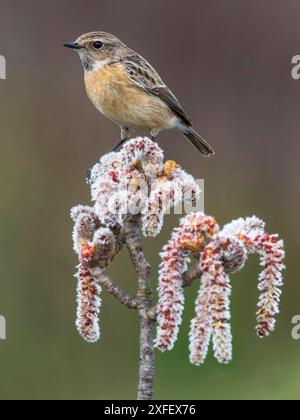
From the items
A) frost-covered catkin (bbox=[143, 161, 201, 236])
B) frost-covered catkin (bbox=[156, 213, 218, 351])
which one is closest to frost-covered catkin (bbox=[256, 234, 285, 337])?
frost-covered catkin (bbox=[156, 213, 218, 351])

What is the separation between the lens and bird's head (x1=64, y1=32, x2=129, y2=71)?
13.4 ft

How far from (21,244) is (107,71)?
1.18 metres

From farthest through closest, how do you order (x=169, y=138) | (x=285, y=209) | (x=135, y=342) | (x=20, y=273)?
1. (x=169, y=138)
2. (x=285, y=209)
3. (x=20, y=273)
4. (x=135, y=342)

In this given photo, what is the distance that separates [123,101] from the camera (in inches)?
160

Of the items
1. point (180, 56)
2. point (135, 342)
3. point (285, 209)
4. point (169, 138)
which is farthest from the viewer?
point (180, 56)

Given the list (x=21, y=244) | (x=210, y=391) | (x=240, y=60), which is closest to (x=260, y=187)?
(x=240, y=60)

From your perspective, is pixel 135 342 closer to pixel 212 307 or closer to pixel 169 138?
pixel 169 138

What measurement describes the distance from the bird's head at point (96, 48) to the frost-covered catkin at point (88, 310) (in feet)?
8.14

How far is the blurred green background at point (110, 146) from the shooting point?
4.06m

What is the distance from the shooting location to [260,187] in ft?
17.3

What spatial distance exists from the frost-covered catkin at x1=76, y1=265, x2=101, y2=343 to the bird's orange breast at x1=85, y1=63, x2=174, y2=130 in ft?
7.63

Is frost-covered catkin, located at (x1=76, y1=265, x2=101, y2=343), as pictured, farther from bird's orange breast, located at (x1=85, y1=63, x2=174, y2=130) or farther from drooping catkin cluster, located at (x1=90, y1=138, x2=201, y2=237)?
bird's orange breast, located at (x1=85, y1=63, x2=174, y2=130)

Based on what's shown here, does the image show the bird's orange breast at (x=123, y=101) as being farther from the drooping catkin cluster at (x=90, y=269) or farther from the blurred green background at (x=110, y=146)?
the drooping catkin cluster at (x=90, y=269)

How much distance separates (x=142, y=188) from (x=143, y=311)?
0.28 m
